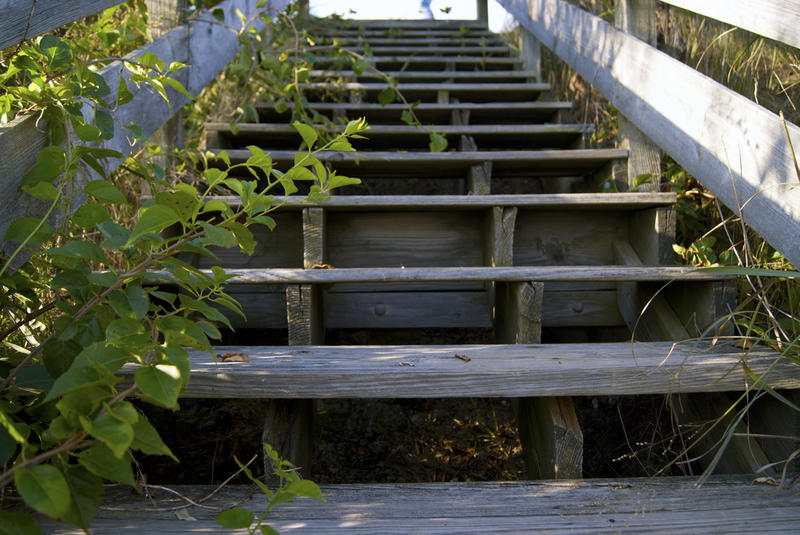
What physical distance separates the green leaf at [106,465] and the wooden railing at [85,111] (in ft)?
1.97

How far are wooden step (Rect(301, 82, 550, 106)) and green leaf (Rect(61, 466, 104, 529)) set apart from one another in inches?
103

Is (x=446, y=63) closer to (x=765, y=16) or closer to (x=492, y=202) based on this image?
(x=492, y=202)

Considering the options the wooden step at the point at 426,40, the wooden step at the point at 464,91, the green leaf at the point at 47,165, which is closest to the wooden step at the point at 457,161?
the wooden step at the point at 464,91

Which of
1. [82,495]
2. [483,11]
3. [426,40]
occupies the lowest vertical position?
[82,495]

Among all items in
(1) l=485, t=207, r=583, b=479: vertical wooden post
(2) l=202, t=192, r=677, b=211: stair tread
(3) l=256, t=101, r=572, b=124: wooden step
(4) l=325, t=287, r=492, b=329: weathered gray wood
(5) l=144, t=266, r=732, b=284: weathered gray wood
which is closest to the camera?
(1) l=485, t=207, r=583, b=479: vertical wooden post

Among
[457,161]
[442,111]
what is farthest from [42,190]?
[442,111]

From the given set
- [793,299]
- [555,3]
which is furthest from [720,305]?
[555,3]

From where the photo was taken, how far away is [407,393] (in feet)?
3.86

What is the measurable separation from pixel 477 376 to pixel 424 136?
65.8 inches

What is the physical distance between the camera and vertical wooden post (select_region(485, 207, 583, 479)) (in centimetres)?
117

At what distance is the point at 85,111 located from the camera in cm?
140

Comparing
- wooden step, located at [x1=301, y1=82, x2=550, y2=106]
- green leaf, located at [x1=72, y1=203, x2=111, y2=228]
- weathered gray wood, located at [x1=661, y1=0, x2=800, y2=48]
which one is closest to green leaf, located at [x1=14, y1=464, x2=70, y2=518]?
green leaf, located at [x1=72, y1=203, x2=111, y2=228]

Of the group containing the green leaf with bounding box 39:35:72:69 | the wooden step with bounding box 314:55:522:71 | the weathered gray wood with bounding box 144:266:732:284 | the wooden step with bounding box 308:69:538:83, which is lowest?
the weathered gray wood with bounding box 144:266:732:284

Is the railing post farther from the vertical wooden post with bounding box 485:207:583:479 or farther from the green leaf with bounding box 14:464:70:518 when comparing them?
the green leaf with bounding box 14:464:70:518
